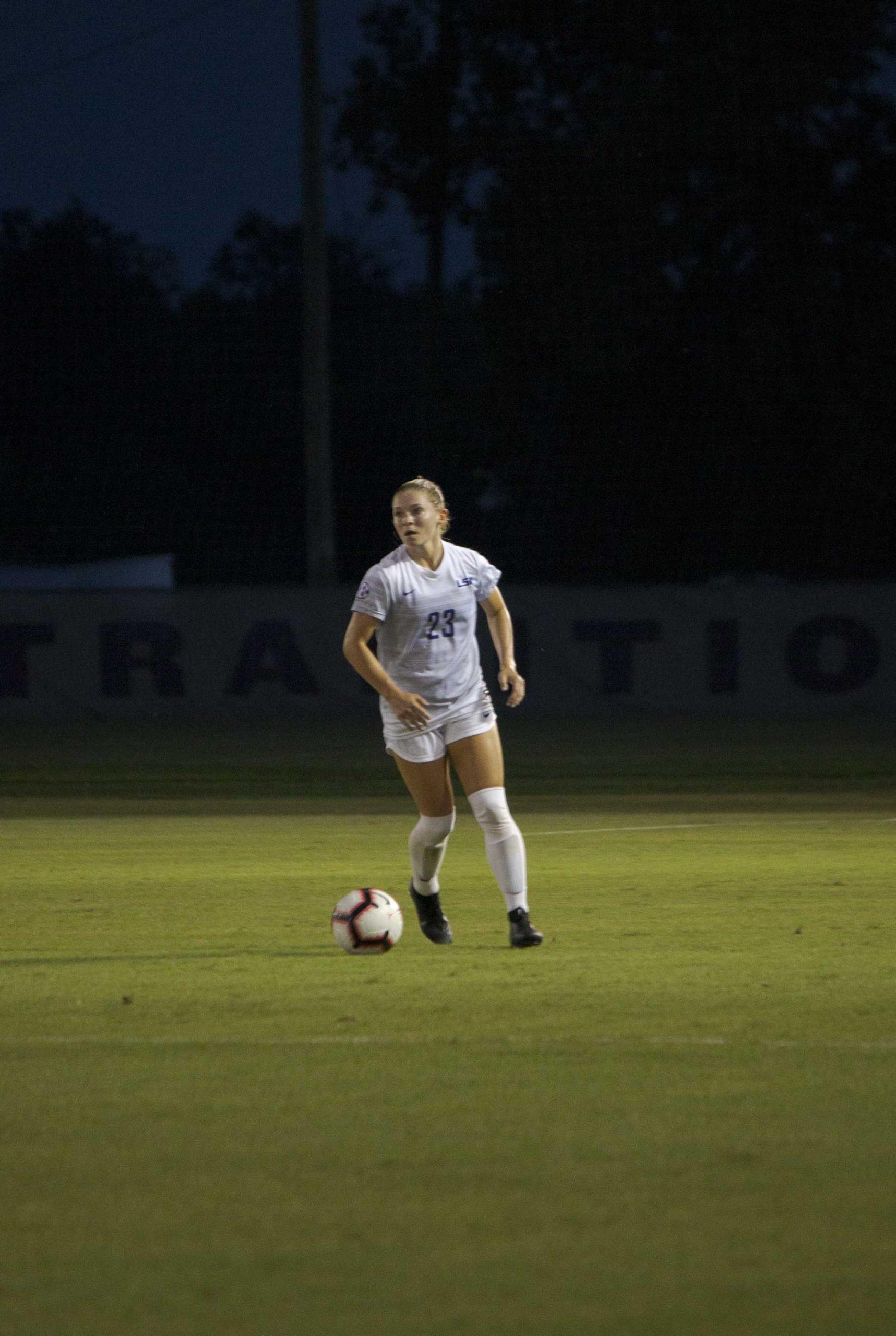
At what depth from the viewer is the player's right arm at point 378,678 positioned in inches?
409

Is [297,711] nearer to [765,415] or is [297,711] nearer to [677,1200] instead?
[765,415]

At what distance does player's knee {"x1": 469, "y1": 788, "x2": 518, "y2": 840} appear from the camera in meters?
10.7

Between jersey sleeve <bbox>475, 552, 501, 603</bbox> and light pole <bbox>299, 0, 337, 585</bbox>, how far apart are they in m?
21.8

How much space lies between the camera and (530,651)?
1265 inches

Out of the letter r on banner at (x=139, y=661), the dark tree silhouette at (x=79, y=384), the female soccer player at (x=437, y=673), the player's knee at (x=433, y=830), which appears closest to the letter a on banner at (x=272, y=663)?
the letter r on banner at (x=139, y=661)

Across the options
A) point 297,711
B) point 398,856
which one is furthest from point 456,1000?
point 297,711

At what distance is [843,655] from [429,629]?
868 inches

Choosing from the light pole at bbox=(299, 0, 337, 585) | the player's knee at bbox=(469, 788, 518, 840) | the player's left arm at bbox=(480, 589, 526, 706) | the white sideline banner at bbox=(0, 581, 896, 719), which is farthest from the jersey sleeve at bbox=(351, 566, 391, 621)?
the light pole at bbox=(299, 0, 337, 585)

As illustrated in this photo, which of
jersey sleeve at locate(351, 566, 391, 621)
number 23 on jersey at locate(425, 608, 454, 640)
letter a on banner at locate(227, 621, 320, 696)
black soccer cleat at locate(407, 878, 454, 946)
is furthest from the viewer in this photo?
letter a on banner at locate(227, 621, 320, 696)

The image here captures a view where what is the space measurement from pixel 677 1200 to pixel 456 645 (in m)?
4.91

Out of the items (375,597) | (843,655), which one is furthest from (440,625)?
(843,655)

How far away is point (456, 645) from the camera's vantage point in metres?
10.8

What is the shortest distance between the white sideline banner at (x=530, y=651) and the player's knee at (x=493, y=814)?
68.3 feet

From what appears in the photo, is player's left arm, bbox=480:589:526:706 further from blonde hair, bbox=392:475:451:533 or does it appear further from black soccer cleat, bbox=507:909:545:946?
black soccer cleat, bbox=507:909:545:946
